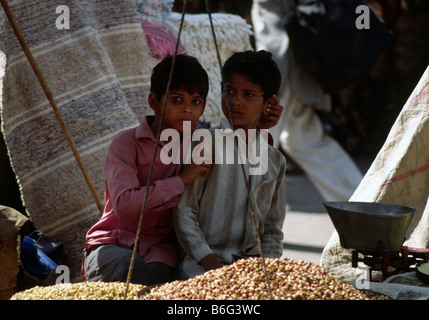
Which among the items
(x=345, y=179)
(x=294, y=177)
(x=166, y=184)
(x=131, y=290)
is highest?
(x=166, y=184)

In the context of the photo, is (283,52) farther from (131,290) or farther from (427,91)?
(131,290)

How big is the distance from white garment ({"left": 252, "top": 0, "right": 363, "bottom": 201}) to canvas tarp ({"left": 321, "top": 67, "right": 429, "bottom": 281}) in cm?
176

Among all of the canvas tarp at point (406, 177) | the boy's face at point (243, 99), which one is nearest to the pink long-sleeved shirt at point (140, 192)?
the boy's face at point (243, 99)

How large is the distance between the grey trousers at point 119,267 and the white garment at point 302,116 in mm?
2534

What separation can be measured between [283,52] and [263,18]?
0.38m

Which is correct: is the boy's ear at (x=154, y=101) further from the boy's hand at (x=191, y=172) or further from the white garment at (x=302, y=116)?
the white garment at (x=302, y=116)

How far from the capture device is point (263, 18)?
16.2 ft

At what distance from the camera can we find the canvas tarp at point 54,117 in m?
3.16

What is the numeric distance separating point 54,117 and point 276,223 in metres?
1.35

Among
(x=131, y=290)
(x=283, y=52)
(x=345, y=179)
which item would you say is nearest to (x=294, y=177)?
(x=345, y=179)

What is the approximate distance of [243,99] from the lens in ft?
8.03

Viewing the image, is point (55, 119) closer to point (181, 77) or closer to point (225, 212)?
point (181, 77)

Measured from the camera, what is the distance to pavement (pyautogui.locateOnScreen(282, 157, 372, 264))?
4.43m

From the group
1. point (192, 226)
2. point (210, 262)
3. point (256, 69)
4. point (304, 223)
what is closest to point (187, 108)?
point (256, 69)
